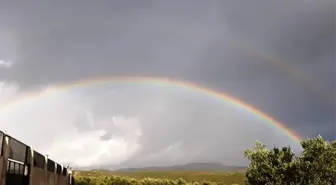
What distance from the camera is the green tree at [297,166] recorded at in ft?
161

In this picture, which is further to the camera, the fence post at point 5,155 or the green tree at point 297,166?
the green tree at point 297,166

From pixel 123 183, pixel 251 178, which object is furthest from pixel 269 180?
pixel 123 183

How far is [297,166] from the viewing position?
164 feet

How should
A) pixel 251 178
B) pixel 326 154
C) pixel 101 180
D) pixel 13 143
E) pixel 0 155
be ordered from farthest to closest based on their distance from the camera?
pixel 101 180
pixel 251 178
pixel 326 154
pixel 13 143
pixel 0 155

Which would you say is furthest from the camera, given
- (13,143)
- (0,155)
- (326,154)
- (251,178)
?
(251,178)

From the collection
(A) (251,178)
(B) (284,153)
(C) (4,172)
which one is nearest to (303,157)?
(B) (284,153)

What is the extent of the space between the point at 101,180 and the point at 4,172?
143 meters

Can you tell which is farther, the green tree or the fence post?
the green tree

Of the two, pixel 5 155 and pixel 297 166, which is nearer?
pixel 5 155

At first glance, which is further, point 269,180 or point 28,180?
point 269,180

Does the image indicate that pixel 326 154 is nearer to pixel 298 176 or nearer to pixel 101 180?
pixel 298 176

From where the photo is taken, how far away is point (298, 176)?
50031 mm

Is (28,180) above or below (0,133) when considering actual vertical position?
below

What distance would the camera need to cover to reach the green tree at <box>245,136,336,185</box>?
1933 inches
